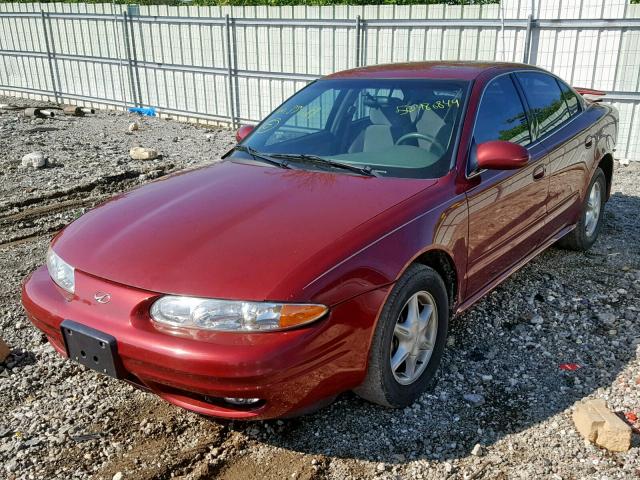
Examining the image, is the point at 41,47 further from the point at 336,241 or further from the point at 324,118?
the point at 336,241

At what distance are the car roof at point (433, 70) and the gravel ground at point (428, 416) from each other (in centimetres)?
161

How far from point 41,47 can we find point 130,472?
15.6 metres

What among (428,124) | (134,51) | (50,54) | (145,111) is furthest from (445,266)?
(50,54)

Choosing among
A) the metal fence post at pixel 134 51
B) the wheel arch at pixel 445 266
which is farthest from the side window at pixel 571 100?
the metal fence post at pixel 134 51

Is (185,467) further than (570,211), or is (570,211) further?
(570,211)

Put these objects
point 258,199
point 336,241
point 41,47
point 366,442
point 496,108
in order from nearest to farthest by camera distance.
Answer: point 336,241
point 366,442
point 258,199
point 496,108
point 41,47

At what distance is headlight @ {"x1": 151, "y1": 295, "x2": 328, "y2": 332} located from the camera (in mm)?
2301

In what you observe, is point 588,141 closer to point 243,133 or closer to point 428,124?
point 428,124

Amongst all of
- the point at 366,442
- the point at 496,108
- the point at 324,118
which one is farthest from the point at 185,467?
the point at 496,108

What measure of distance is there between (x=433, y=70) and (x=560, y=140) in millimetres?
1153

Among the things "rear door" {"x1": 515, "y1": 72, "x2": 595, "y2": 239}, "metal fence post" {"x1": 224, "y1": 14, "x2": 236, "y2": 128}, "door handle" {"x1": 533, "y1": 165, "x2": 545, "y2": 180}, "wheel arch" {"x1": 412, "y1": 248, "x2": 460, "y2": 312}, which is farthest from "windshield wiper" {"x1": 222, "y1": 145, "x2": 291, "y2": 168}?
"metal fence post" {"x1": 224, "y1": 14, "x2": 236, "y2": 128}

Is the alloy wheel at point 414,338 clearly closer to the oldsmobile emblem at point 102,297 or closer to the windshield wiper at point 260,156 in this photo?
the windshield wiper at point 260,156

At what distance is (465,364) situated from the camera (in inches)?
137

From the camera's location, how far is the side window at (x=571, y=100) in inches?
187
